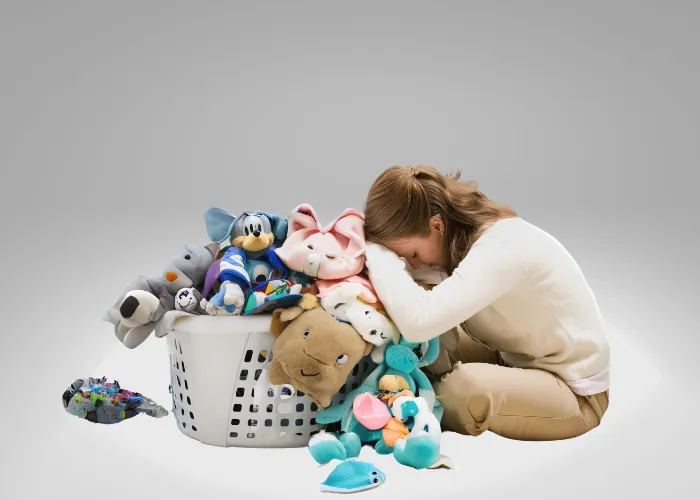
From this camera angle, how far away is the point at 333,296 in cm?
227

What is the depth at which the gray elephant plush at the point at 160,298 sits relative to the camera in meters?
2.30

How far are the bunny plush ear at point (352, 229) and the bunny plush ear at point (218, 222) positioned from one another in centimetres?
30

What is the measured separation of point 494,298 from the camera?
231 cm

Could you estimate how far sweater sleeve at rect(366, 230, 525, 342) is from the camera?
225cm

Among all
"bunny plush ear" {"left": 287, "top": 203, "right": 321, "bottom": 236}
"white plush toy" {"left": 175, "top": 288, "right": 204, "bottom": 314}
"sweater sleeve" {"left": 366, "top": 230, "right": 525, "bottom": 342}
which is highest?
"bunny plush ear" {"left": 287, "top": 203, "right": 321, "bottom": 236}

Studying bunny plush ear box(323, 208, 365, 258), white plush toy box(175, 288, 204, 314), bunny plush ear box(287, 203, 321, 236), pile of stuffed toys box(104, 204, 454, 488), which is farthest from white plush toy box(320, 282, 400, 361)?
white plush toy box(175, 288, 204, 314)

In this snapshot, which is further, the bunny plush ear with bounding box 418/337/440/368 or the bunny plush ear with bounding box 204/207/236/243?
the bunny plush ear with bounding box 204/207/236/243

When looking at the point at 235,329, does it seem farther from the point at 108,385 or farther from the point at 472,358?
the point at 472,358

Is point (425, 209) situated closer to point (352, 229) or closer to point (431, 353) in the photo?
point (352, 229)

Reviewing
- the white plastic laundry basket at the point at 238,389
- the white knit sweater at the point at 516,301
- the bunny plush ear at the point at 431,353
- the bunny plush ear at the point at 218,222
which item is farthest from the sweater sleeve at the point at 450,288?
the bunny plush ear at the point at 218,222

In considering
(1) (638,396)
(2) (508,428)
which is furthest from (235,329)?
(1) (638,396)

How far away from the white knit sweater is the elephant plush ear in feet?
0.87

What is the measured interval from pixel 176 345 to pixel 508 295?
3.04ft

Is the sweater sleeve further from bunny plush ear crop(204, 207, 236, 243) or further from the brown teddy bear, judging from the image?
bunny plush ear crop(204, 207, 236, 243)
